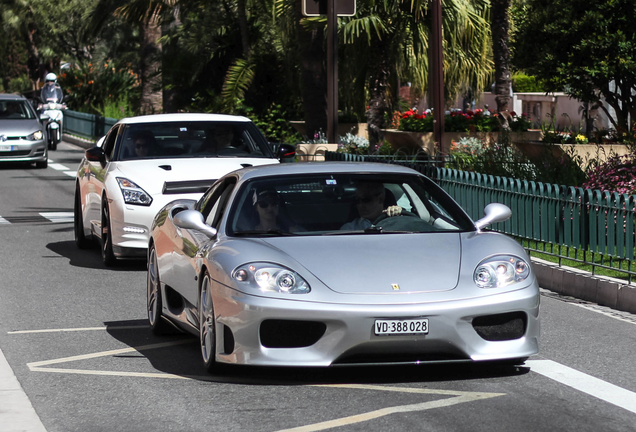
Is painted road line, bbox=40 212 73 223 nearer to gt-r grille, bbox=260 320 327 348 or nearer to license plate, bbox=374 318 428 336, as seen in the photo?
gt-r grille, bbox=260 320 327 348

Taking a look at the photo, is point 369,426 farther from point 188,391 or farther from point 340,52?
point 340,52

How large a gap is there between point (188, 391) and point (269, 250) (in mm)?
931

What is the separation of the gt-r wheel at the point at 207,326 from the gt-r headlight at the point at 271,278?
0.40 meters

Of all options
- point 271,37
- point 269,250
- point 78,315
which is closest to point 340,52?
point 271,37

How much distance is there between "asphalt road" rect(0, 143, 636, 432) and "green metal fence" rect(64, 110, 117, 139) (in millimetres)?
27581

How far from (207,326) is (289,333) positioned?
2.35 feet

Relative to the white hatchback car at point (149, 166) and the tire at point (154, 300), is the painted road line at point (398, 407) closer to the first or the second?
the tire at point (154, 300)

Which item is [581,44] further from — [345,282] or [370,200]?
[345,282]

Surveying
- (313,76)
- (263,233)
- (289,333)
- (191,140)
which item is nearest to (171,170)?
(191,140)

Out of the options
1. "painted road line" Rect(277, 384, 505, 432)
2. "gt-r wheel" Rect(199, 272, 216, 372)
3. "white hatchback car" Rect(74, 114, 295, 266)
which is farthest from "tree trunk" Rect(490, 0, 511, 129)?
"painted road line" Rect(277, 384, 505, 432)

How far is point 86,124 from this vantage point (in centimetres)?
3928

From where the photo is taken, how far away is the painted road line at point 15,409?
5.94 metres

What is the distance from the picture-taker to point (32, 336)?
8.71 meters

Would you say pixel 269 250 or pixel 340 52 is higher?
pixel 340 52
